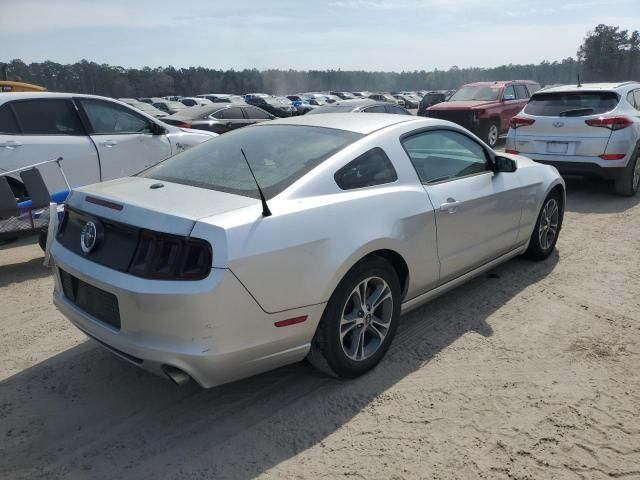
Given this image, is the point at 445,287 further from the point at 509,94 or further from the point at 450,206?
the point at 509,94

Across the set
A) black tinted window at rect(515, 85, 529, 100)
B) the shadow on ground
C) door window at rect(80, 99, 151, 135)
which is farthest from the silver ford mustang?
black tinted window at rect(515, 85, 529, 100)

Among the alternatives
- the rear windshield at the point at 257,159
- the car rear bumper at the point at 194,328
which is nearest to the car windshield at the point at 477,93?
the rear windshield at the point at 257,159

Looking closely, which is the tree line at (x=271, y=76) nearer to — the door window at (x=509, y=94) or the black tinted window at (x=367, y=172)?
the door window at (x=509, y=94)

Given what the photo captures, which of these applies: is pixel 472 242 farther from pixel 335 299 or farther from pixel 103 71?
pixel 103 71

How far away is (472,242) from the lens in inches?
160

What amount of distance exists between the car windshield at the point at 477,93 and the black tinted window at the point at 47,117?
1149cm

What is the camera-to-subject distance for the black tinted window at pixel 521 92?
51.8ft

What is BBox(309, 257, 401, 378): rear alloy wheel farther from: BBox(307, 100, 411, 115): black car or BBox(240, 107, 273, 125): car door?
BBox(240, 107, 273, 125): car door

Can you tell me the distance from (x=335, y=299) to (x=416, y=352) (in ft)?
3.05

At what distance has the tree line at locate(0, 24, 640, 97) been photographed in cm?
6919

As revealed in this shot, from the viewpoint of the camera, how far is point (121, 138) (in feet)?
22.2

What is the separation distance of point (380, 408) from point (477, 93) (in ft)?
46.0

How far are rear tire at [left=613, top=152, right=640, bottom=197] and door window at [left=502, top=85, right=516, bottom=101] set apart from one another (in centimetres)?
760

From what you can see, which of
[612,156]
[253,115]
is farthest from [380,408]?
[253,115]
